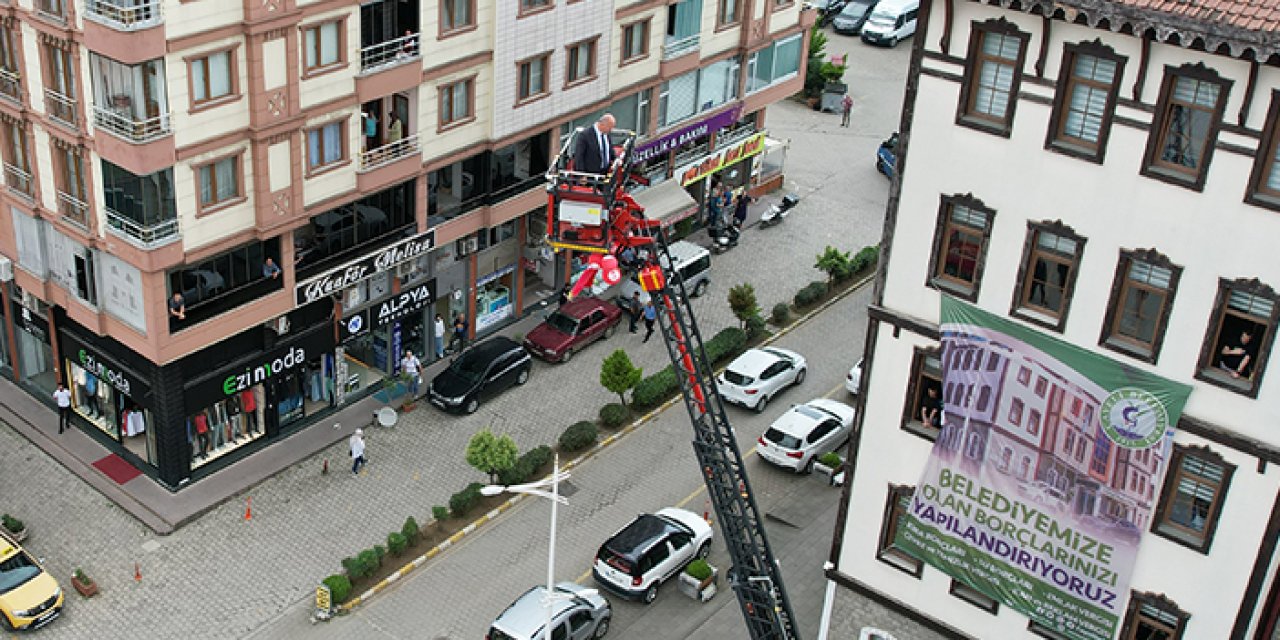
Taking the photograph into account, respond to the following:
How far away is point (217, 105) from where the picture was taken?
4559cm

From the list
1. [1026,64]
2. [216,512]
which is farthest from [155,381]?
[1026,64]

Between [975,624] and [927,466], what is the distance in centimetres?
453

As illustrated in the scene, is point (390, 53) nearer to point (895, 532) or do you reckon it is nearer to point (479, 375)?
point (479, 375)

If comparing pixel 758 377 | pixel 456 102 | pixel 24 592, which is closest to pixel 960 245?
pixel 758 377

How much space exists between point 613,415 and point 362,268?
11.4m

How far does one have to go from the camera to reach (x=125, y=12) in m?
42.5

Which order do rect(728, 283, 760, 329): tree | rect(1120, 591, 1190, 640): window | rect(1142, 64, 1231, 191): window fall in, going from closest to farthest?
rect(1142, 64, 1231, 191): window, rect(1120, 591, 1190, 640): window, rect(728, 283, 760, 329): tree

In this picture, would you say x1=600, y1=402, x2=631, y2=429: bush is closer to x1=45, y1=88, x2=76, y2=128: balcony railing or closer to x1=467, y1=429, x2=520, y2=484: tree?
x1=467, y1=429, x2=520, y2=484: tree

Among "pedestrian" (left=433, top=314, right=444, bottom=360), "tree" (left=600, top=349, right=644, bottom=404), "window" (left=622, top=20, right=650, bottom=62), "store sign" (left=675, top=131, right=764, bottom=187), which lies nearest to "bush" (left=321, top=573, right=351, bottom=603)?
"tree" (left=600, top=349, right=644, bottom=404)

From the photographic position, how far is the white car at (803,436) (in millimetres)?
54344

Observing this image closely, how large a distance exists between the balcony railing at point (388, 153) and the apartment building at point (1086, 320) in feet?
76.2

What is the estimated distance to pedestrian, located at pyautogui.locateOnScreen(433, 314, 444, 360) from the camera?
5950 centimetres

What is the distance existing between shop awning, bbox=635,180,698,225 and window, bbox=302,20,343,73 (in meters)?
18.0

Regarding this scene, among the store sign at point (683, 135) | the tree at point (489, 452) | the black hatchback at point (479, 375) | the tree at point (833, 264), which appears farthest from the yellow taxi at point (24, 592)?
the tree at point (833, 264)
